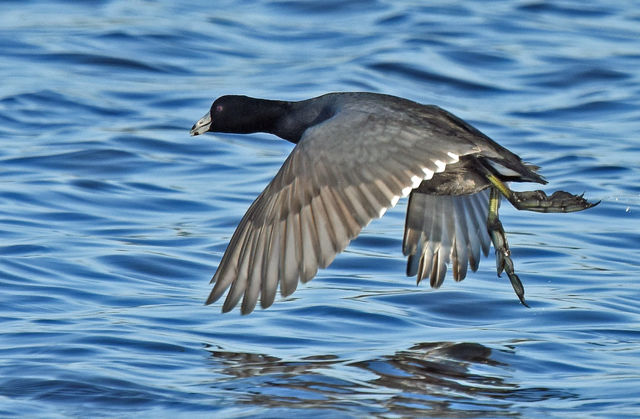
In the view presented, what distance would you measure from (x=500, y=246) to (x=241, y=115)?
1.58 metres

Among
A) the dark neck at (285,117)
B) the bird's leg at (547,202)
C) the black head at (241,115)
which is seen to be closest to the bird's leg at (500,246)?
the bird's leg at (547,202)

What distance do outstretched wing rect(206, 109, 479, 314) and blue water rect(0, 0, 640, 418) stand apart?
43 centimetres

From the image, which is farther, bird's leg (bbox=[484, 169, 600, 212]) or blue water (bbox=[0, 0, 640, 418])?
bird's leg (bbox=[484, 169, 600, 212])

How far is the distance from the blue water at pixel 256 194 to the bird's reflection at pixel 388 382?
0.02 m

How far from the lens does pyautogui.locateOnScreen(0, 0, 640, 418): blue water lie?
553 cm

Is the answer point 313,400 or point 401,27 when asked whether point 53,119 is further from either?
point 313,400

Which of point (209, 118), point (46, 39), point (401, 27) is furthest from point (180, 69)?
point (209, 118)

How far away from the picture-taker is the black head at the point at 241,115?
23.9ft

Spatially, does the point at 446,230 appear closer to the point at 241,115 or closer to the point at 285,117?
the point at 285,117

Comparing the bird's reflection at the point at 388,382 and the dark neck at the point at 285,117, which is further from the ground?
the dark neck at the point at 285,117

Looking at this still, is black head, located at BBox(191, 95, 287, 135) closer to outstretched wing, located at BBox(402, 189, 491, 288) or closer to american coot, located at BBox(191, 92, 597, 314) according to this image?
american coot, located at BBox(191, 92, 597, 314)

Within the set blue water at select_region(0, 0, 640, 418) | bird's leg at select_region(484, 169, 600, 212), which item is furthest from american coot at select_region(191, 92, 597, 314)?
blue water at select_region(0, 0, 640, 418)

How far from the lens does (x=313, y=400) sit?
5266mm

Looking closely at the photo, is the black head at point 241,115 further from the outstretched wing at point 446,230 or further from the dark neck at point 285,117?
the outstretched wing at point 446,230
